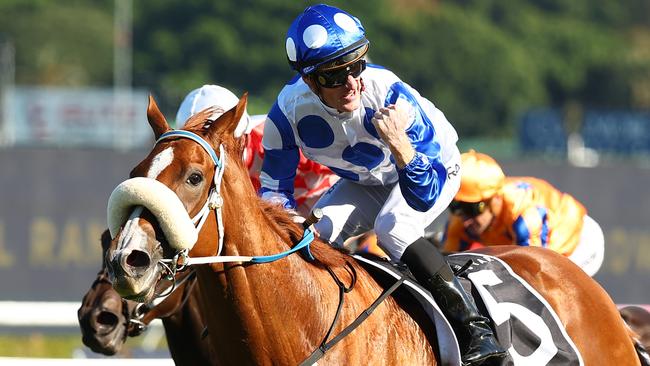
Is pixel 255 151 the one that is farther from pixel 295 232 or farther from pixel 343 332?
pixel 343 332

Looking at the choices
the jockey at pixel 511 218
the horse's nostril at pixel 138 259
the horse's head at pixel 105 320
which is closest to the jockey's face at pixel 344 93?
the horse's nostril at pixel 138 259

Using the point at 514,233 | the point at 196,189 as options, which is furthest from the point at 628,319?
the point at 196,189

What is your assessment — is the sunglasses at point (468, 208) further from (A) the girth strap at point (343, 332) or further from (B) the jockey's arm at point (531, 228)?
(A) the girth strap at point (343, 332)

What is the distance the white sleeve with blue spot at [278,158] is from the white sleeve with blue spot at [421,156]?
17.6 inches

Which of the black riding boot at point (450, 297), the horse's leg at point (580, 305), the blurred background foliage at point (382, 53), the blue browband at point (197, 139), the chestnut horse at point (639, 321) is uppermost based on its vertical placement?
the blue browband at point (197, 139)

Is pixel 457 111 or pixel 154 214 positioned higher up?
pixel 154 214

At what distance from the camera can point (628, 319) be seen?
5535 millimetres

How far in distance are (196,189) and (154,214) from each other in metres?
0.18

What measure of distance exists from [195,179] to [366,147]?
110 cm

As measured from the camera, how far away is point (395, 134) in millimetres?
4094

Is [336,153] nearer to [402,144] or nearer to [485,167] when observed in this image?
[402,144]

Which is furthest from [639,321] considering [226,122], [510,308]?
[226,122]

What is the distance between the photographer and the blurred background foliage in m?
52.8

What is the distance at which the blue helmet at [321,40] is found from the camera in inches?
163
